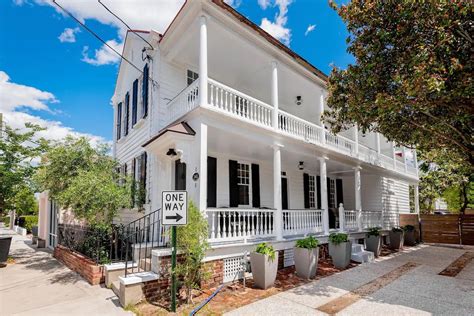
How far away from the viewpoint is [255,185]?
11445mm

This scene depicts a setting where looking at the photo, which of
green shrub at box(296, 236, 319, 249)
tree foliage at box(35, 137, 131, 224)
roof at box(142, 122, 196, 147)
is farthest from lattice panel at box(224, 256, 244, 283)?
tree foliage at box(35, 137, 131, 224)

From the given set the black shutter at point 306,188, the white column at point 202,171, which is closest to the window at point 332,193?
the black shutter at point 306,188

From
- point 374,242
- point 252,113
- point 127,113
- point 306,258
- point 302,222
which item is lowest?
point 374,242

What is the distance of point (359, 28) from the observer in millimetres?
8039

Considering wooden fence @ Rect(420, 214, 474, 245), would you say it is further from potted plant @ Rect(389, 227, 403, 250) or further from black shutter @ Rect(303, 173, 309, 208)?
black shutter @ Rect(303, 173, 309, 208)

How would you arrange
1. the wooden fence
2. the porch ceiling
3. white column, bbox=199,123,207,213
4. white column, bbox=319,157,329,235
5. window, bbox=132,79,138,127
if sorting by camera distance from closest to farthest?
1. white column, bbox=199,123,207,213
2. the porch ceiling
3. white column, bbox=319,157,329,235
4. window, bbox=132,79,138,127
5. the wooden fence

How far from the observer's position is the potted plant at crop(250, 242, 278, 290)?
268 inches

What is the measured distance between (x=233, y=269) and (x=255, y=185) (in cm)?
451

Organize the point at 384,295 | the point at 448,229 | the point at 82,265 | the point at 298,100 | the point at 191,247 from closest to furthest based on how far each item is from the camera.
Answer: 1. the point at 191,247
2. the point at 384,295
3. the point at 82,265
4. the point at 298,100
5. the point at 448,229

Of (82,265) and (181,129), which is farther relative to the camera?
(82,265)

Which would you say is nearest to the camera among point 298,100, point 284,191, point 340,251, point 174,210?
point 174,210

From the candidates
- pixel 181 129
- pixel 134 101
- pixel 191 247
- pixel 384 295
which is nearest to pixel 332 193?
pixel 384 295

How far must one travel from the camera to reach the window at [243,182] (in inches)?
435

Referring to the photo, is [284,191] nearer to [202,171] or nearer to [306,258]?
[306,258]
